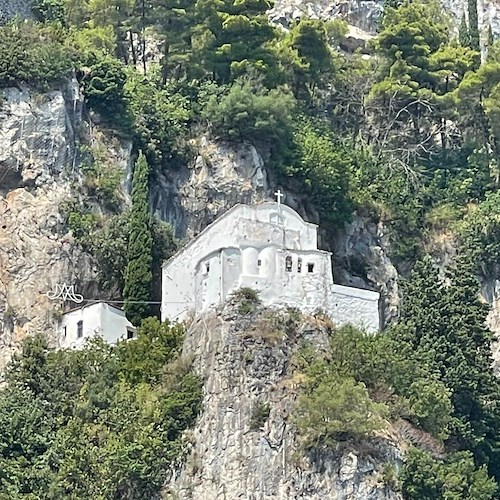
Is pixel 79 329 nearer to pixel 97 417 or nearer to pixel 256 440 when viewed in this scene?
pixel 97 417

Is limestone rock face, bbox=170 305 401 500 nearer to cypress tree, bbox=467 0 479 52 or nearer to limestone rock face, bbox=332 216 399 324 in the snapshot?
limestone rock face, bbox=332 216 399 324

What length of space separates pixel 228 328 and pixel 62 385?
17.2ft

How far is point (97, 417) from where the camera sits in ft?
148

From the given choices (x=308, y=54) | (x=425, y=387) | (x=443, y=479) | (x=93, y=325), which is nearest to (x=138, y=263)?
(x=93, y=325)

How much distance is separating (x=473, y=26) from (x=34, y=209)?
24.8 m

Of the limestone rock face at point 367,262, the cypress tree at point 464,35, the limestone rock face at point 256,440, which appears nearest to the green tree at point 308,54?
the limestone rock face at point 367,262

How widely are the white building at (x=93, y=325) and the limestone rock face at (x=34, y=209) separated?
0.74 meters

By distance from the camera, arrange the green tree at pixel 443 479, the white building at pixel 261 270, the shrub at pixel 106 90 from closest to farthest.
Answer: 1. the green tree at pixel 443 479
2. the white building at pixel 261 270
3. the shrub at pixel 106 90

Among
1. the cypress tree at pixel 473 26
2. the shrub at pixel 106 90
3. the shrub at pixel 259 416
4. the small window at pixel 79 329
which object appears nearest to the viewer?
the shrub at pixel 259 416

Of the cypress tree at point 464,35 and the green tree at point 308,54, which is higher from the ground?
the cypress tree at point 464,35

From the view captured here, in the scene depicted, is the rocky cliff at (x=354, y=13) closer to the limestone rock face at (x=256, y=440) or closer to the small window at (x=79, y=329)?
the small window at (x=79, y=329)

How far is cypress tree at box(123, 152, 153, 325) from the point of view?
49.5 m

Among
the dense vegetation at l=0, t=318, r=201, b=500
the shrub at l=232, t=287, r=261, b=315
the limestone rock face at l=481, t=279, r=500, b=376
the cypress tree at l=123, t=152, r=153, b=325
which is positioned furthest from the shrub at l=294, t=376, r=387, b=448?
the limestone rock face at l=481, t=279, r=500, b=376

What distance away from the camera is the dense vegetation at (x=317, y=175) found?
44656 millimetres
